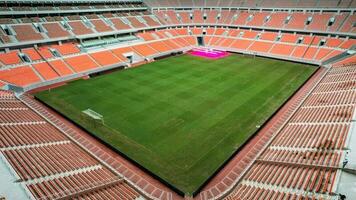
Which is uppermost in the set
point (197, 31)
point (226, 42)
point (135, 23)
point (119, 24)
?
point (135, 23)

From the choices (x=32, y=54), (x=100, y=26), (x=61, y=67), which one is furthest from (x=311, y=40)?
(x=32, y=54)

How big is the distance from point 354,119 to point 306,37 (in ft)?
107

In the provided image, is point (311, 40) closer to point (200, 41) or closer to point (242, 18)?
point (242, 18)

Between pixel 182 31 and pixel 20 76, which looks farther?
pixel 182 31

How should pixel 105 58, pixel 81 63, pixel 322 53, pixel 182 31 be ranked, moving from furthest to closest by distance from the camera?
pixel 182 31
pixel 322 53
pixel 105 58
pixel 81 63

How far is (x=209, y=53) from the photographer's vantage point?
159 ft

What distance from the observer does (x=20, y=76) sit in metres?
32.9

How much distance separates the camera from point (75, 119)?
963 inches

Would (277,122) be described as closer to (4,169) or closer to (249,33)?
(4,169)

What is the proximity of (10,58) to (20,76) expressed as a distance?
4215 mm

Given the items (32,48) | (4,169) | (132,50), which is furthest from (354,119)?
(32,48)

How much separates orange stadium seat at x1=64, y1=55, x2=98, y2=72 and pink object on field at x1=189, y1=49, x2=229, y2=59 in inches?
772

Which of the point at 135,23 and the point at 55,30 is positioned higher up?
the point at 135,23

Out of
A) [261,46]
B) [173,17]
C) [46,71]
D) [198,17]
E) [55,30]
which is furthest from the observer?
[198,17]
